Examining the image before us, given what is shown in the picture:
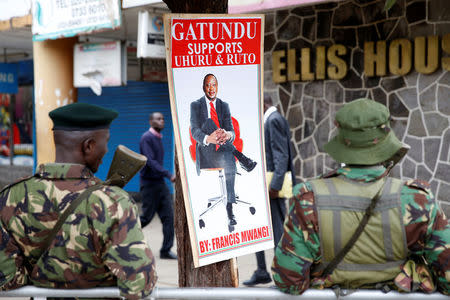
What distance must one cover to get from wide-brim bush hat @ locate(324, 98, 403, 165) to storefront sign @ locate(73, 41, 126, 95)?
30.5 feet

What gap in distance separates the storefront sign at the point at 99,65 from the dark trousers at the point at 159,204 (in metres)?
3.56

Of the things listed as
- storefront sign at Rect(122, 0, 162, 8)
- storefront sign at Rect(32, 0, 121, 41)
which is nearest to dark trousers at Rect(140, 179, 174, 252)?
storefront sign at Rect(122, 0, 162, 8)

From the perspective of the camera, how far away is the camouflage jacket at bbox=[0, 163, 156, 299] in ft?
9.02

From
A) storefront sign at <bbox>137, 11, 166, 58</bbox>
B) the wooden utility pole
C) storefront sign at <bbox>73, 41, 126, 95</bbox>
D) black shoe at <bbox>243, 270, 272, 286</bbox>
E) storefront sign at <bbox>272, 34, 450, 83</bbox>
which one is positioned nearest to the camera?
the wooden utility pole

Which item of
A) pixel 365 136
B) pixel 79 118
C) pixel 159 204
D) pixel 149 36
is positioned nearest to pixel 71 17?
pixel 149 36

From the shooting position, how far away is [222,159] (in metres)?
4.11

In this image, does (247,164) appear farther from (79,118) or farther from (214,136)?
(79,118)

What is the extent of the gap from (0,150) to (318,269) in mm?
18112

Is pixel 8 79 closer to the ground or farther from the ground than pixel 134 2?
closer to the ground

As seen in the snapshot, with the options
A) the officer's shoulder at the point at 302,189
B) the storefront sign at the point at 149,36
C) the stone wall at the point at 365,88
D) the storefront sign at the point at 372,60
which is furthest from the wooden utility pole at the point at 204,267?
the storefront sign at the point at 149,36

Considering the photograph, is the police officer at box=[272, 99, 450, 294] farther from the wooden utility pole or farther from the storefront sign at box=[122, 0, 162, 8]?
the storefront sign at box=[122, 0, 162, 8]

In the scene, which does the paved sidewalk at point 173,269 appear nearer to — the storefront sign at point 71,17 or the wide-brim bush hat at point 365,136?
the storefront sign at point 71,17

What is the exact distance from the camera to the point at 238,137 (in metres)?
4.19

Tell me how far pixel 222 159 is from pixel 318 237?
1.40 meters
